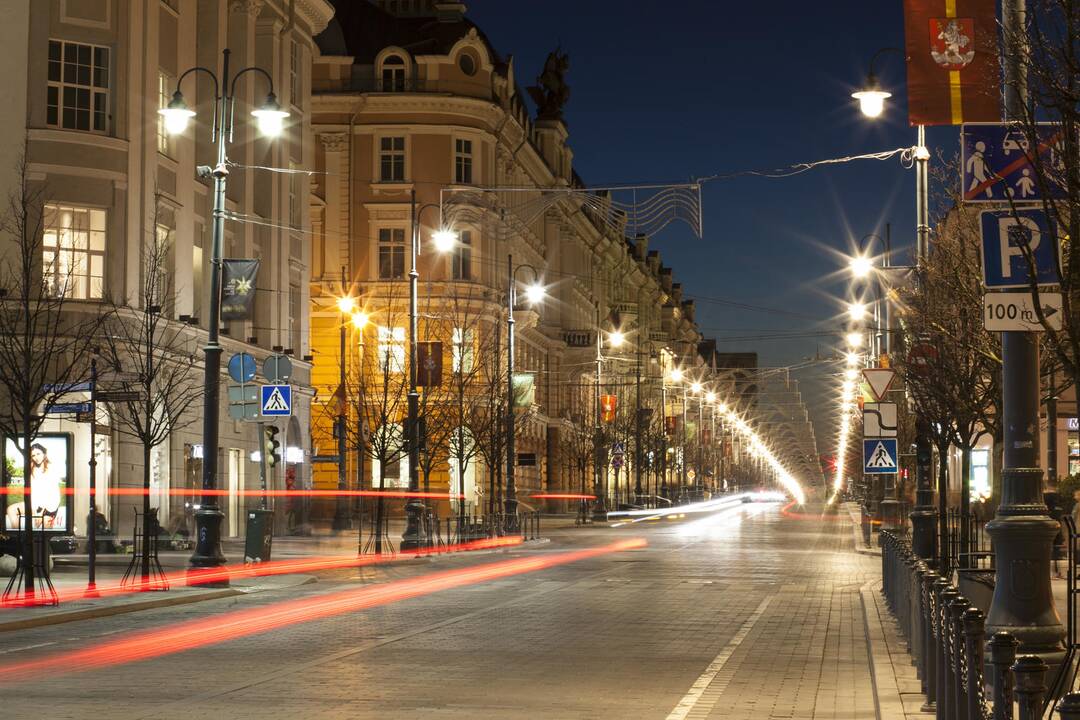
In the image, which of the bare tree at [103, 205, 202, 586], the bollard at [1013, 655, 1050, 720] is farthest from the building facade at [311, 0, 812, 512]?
the bollard at [1013, 655, 1050, 720]

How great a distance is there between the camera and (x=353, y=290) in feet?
239

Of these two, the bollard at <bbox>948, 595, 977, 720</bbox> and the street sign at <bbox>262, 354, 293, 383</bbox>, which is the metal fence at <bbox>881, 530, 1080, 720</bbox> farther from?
the street sign at <bbox>262, 354, 293, 383</bbox>

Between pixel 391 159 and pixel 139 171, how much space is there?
A: 113ft

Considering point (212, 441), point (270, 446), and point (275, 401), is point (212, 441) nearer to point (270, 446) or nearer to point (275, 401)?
point (275, 401)

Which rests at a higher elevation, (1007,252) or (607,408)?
(607,408)

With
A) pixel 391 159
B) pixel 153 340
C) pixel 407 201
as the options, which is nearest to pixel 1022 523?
pixel 153 340

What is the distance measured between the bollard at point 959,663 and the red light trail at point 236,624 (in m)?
9.46

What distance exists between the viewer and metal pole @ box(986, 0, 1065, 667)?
1319cm

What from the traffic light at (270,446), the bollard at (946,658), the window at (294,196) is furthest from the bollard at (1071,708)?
the window at (294,196)

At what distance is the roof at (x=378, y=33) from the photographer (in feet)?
246

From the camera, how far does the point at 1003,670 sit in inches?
242

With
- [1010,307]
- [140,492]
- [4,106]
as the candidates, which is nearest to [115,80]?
[4,106]

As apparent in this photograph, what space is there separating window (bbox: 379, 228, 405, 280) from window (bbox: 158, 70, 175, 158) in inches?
1220

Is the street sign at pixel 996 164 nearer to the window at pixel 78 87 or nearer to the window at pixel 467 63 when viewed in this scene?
the window at pixel 78 87
